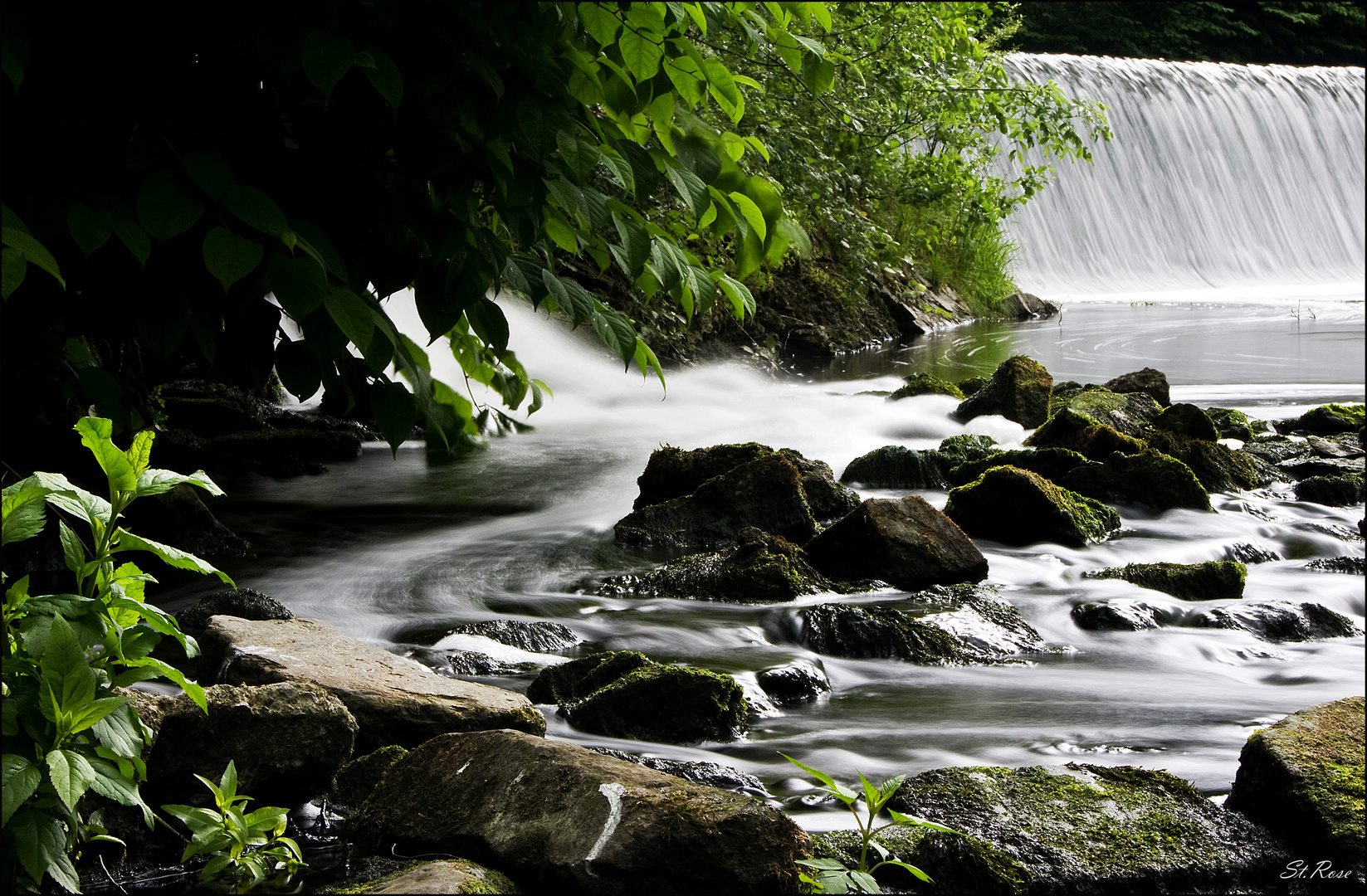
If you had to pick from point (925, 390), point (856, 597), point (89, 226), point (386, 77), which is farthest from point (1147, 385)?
point (89, 226)

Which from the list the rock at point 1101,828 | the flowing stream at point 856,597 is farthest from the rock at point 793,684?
the rock at point 1101,828

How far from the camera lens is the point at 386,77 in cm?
198

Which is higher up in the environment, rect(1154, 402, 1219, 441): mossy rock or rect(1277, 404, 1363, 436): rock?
rect(1154, 402, 1219, 441): mossy rock

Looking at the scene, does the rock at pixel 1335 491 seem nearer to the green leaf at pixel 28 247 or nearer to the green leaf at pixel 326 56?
the green leaf at pixel 326 56

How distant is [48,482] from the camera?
5.72 feet

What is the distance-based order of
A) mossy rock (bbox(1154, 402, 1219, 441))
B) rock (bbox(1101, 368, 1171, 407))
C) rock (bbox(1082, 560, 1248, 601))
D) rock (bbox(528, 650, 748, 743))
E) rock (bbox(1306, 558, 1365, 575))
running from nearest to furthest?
rock (bbox(528, 650, 748, 743))
rock (bbox(1082, 560, 1248, 601))
rock (bbox(1306, 558, 1365, 575))
mossy rock (bbox(1154, 402, 1219, 441))
rock (bbox(1101, 368, 1171, 407))

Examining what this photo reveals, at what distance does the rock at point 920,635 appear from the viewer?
3953mm

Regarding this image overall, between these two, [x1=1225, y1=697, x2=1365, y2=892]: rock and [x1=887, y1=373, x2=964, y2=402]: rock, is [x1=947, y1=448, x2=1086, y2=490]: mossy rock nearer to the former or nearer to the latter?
[x1=887, y1=373, x2=964, y2=402]: rock

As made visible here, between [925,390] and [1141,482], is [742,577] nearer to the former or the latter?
[1141,482]

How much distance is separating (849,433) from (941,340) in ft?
23.2

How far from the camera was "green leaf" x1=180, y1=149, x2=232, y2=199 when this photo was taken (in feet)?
6.37

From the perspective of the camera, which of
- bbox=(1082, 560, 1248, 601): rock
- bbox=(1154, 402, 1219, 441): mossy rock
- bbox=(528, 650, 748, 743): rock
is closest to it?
bbox=(528, 650, 748, 743): rock

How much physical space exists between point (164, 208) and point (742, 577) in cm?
310

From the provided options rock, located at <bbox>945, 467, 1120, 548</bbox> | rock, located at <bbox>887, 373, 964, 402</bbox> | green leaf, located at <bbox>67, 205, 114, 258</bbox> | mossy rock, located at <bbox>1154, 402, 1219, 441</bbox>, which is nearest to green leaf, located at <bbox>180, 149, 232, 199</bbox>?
green leaf, located at <bbox>67, 205, 114, 258</bbox>
